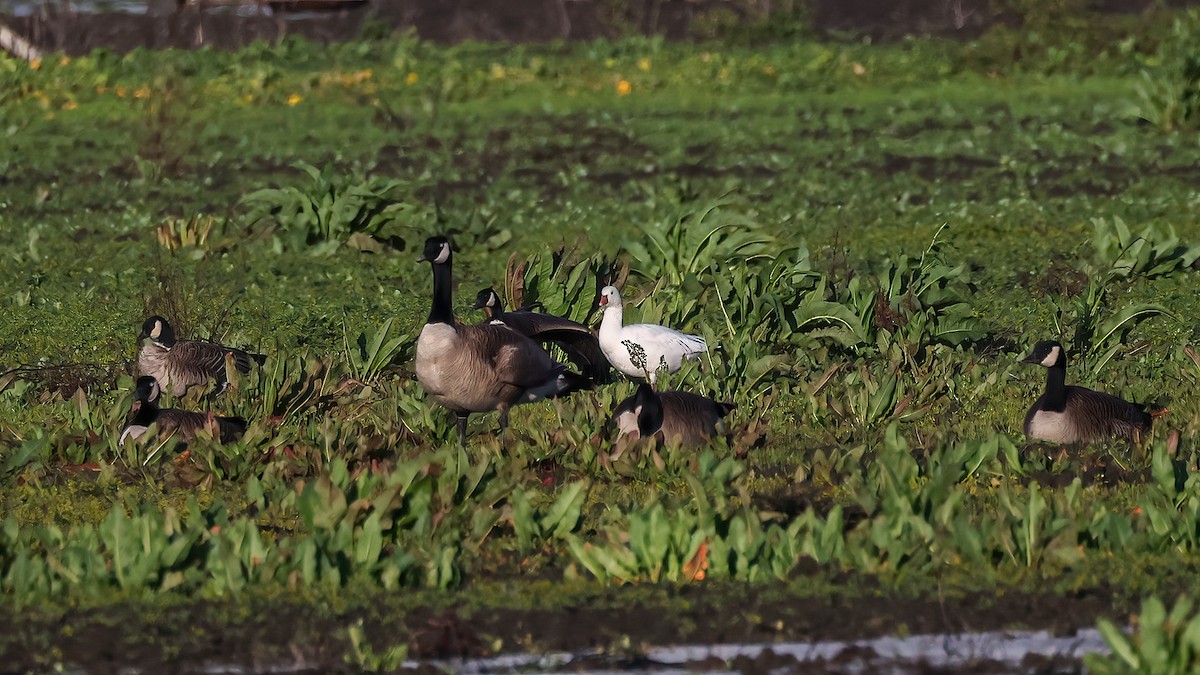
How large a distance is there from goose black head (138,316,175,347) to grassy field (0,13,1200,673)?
0.29 metres

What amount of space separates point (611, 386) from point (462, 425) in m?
1.12

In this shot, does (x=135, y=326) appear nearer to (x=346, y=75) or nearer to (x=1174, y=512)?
(x=1174, y=512)

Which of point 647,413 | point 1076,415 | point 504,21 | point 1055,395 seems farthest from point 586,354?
point 504,21

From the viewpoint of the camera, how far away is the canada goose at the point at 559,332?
432 inches

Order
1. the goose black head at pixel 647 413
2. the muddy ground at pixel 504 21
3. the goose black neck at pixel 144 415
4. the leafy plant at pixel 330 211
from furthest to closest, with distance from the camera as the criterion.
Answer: the muddy ground at pixel 504 21, the leafy plant at pixel 330 211, the goose black neck at pixel 144 415, the goose black head at pixel 647 413

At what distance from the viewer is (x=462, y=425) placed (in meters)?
9.75

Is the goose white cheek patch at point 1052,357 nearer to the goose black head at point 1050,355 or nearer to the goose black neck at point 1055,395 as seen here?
the goose black head at point 1050,355

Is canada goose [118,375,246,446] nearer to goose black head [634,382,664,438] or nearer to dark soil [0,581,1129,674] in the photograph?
goose black head [634,382,664,438]

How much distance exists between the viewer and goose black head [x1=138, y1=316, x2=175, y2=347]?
1141 cm

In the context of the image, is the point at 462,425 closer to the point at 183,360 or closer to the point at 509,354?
the point at 509,354

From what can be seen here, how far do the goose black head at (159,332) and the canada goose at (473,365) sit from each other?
80.3 inches

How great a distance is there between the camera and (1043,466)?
8680mm

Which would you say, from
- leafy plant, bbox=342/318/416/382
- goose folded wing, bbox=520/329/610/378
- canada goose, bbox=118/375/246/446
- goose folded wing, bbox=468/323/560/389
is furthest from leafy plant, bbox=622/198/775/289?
canada goose, bbox=118/375/246/446

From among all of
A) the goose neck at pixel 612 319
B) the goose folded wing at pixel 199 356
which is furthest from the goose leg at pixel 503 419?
the goose folded wing at pixel 199 356
